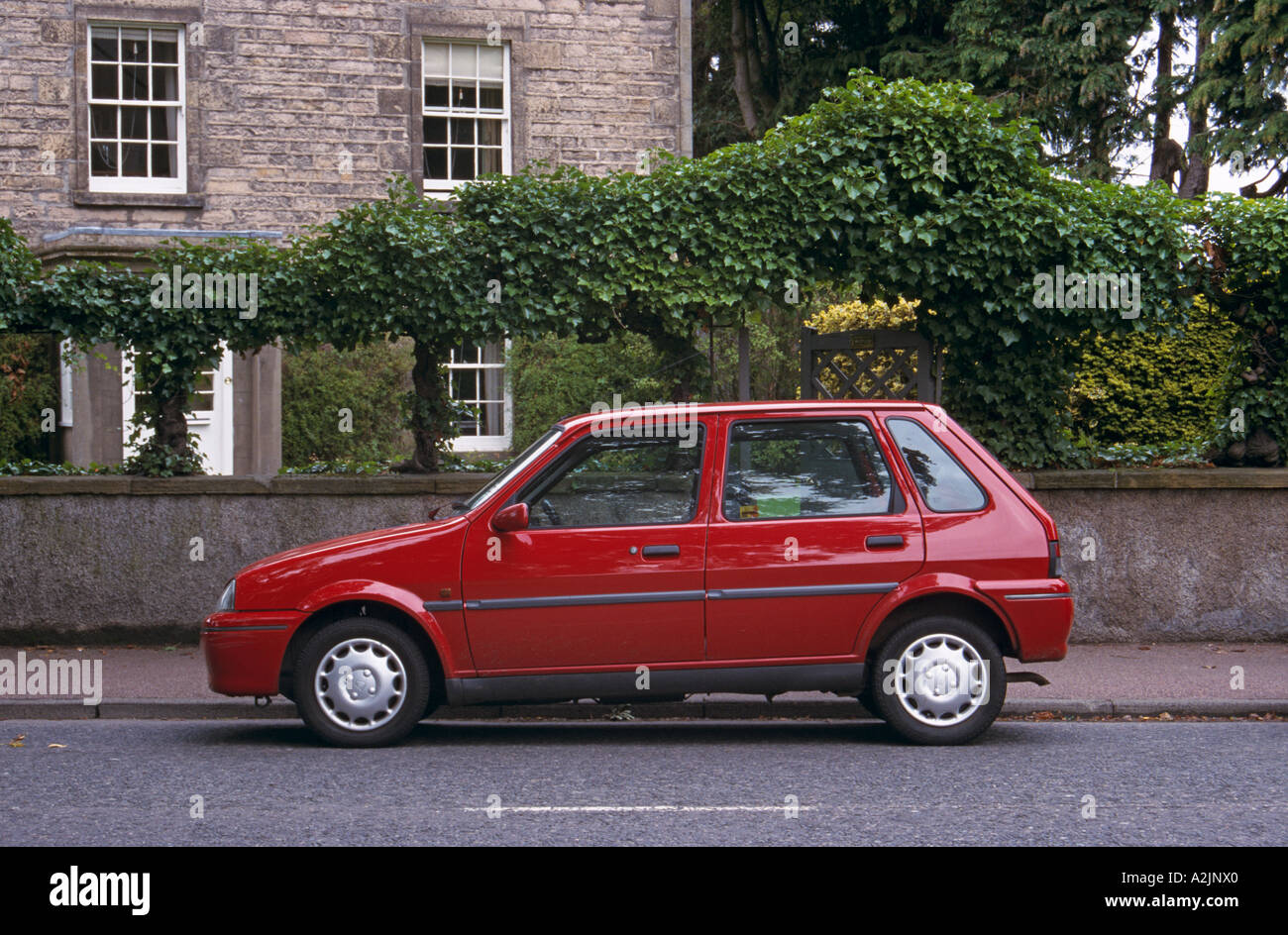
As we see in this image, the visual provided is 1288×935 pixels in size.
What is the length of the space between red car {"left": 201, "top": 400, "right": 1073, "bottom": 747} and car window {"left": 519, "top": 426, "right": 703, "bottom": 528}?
0.01 meters

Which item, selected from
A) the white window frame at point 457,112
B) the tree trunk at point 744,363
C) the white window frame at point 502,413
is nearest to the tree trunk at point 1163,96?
the white window frame at point 457,112

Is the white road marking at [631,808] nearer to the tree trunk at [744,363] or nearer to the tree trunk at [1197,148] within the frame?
the tree trunk at [744,363]

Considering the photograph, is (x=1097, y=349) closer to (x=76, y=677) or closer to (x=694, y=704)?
(x=694, y=704)

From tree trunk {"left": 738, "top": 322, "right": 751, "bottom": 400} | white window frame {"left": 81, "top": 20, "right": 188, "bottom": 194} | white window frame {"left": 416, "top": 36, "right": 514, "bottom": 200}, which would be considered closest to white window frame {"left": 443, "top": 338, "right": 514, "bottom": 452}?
white window frame {"left": 416, "top": 36, "right": 514, "bottom": 200}

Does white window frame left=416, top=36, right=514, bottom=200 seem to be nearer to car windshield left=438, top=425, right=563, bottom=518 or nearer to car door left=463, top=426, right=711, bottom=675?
car windshield left=438, top=425, right=563, bottom=518

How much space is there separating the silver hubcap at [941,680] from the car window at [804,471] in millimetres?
794

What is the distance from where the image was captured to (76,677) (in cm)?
962

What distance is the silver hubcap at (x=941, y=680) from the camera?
7441 millimetres

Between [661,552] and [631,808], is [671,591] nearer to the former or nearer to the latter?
[661,552]

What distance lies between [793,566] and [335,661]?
249 centimetres

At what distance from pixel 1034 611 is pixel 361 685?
3.64 m

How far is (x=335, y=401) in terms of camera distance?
17.1m

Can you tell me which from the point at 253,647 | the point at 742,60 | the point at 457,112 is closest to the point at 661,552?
the point at 253,647

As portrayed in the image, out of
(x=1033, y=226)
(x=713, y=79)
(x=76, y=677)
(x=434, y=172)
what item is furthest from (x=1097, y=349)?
(x=713, y=79)
